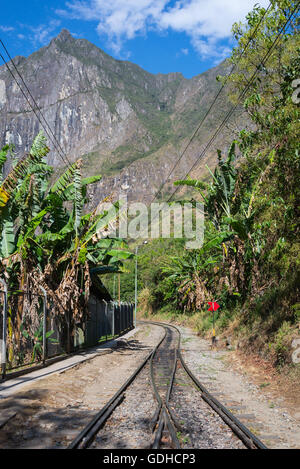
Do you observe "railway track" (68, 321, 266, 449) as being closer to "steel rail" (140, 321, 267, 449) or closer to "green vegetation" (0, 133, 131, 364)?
"steel rail" (140, 321, 267, 449)

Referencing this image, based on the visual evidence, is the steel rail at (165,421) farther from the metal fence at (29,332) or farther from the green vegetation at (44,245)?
the green vegetation at (44,245)

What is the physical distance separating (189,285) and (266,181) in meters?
20.7

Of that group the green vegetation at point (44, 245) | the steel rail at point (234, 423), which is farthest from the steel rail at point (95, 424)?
the green vegetation at point (44, 245)

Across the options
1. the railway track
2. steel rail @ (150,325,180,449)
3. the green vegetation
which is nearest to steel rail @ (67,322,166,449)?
the railway track

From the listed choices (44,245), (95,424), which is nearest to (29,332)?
(44,245)

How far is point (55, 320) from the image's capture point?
1522 centimetres

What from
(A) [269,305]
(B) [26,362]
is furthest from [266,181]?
(B) [26,362]

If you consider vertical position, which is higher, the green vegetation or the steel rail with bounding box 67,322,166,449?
the green vegetation

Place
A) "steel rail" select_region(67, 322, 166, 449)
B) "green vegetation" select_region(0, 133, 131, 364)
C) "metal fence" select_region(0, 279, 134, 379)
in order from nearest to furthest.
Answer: "steel rail" select_region(67, 322, 166, 449) < "metal fence" select_region(0, 279, 134, 379) < "green vegetation" select_region(0, 133, 131, 364)

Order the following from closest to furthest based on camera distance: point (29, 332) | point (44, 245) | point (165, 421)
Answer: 1. point (165, 421)
2. point (29, 332)
3. point (44, 245)

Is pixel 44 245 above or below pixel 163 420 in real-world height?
above

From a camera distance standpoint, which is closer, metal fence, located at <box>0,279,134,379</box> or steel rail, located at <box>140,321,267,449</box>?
steel rail, located at <box>140,321,267,449</box>

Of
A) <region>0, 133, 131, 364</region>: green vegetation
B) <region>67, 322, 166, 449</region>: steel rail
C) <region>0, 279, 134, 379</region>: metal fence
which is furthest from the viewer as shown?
<region>0, 133, 131, 364</region>: green vegetation

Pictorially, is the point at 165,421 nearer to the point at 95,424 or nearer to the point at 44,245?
the point at 95,424
